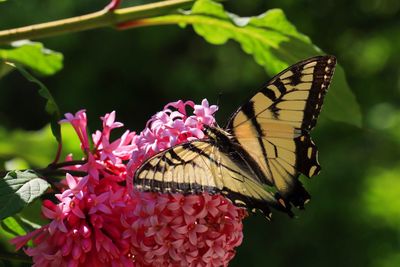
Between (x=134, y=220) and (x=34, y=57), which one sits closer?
(x=134, y=220)

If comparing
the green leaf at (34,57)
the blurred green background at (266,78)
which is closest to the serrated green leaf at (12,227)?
the green leaf at (34,57)

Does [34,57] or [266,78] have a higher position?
[34,57]

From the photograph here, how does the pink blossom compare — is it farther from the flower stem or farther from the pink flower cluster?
the flower stem

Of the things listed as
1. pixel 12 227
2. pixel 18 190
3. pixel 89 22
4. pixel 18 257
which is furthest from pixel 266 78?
pixel 18 190

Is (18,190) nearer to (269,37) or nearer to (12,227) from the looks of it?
(12,227)

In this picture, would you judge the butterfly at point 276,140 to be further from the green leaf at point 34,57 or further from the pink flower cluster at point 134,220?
the green leaf at point 34,57

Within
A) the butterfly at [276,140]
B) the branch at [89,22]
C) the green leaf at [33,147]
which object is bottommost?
the green leaf at [33,147]

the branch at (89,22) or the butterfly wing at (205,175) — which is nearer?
the butterfly wing at (205,175)
